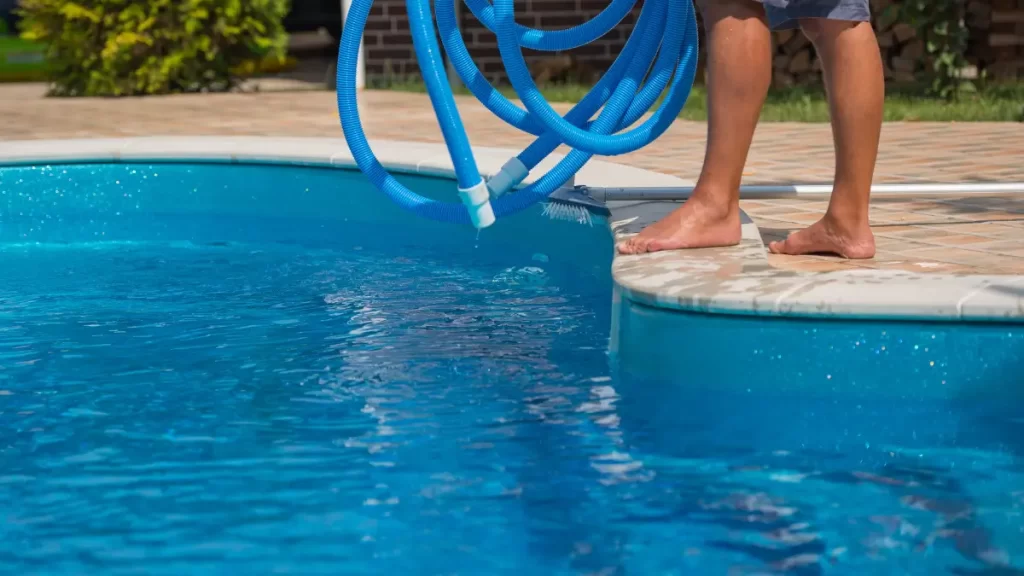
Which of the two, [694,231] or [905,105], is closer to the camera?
[694,231]

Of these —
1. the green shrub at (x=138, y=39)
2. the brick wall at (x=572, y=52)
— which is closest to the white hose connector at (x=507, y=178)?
the brick wall at (x=572, y=52)

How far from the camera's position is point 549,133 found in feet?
10.9

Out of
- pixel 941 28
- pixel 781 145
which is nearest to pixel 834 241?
pixel 781 145

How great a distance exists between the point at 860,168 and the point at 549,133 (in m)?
0.81

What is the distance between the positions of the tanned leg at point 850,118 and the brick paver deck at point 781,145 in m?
0.07

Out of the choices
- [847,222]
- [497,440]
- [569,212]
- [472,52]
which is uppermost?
[472,52]

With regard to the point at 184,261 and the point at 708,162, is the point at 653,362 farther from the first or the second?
the point at 184,261

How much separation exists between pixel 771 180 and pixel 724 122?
4.94ft

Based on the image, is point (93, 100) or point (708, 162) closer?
point (708, 162)

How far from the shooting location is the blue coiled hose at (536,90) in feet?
10.1

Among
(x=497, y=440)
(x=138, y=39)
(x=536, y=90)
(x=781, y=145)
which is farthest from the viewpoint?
(x=138, y=39)

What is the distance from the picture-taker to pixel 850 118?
283 cm

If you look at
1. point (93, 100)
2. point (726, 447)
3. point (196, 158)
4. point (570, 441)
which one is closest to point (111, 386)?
point (570, 441)

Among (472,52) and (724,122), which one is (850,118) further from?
(472,52)
